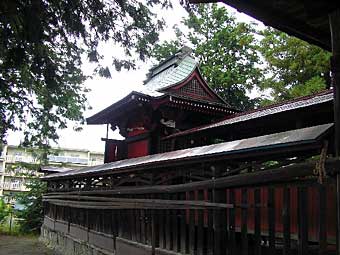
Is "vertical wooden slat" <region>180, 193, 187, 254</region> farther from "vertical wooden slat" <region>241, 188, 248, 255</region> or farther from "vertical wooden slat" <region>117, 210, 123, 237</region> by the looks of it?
"vertical wooden slat" <region>117, 210, 123, 237</region>

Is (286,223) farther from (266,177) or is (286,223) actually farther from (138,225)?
(138,225)

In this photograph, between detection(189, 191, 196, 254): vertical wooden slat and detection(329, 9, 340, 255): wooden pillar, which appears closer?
detection(329, 9, 340, 255): wooden pillar

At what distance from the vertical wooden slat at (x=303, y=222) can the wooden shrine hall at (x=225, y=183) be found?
1 cm

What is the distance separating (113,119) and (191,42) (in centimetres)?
1549

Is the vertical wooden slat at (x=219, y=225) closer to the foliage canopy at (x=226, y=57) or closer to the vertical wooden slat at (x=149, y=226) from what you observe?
the vertical wooden slat at (x=149, y=226)

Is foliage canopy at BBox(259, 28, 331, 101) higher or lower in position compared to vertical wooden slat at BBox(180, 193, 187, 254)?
higher

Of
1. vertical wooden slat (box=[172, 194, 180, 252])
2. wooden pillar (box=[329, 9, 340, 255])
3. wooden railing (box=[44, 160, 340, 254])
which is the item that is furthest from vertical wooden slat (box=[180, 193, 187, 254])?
wooden pillar (box=[329, 9, 340, 255])

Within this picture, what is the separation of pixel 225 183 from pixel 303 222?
135 centimetres

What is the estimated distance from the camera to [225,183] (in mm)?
5328

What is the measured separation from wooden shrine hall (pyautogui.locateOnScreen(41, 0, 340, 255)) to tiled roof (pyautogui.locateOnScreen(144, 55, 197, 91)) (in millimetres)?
2666

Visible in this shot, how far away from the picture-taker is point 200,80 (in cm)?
1844

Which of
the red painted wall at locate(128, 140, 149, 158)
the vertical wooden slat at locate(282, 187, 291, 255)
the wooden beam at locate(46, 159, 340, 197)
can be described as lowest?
the vertical wooden slat at locate(282, 187, 291, 255)

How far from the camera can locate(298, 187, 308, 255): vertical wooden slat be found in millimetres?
4180

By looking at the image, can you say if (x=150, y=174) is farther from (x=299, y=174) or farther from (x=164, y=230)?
(x=299, y=174)
